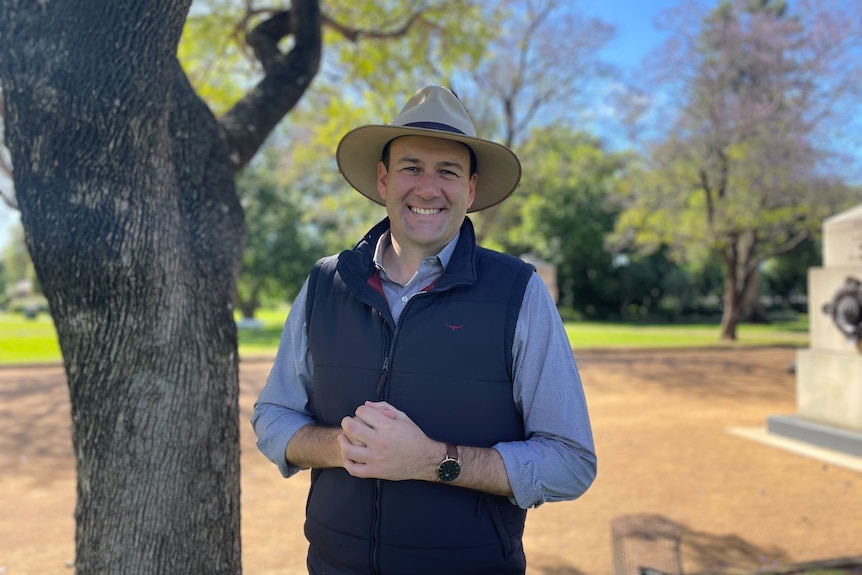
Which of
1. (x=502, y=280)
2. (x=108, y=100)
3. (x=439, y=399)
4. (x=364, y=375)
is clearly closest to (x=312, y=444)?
(x=364, y=375)

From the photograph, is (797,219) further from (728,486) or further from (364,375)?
(364,375)

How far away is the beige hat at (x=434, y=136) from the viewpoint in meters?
2.01

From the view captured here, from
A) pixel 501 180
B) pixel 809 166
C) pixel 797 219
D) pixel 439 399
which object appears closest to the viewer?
pixel 439 399

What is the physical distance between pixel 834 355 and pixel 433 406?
27.4 ft

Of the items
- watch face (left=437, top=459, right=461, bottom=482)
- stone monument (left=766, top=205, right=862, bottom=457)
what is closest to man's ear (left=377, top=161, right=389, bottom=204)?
watch face (left=437, top=459, right=461, bottom=482)

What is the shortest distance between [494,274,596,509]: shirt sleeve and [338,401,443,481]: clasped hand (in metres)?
0.23

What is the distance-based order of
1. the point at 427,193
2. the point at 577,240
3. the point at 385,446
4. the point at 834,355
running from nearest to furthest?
the point at 385,446
the point at 427,193
the point at 834,355
the point at 577,240

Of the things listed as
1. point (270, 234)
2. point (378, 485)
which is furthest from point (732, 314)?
point (378, 485)

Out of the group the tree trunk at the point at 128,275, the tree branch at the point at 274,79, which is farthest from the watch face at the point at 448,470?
the tree branch at the point at 274,79

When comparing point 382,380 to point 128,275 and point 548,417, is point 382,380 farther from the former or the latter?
point 128,275

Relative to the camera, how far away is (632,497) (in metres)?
6.12

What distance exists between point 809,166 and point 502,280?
1995 centimetres

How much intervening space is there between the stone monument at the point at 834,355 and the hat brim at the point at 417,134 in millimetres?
7350

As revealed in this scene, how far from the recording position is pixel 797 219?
21891 mm
